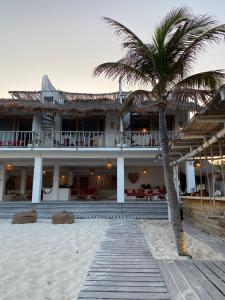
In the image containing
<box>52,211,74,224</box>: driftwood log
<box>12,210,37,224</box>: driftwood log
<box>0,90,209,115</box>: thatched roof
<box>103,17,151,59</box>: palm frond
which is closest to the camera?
<box>103,17,151,59</box>: palm frond

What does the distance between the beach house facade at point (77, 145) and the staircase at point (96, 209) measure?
75 centimetres

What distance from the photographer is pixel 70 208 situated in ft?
40.0

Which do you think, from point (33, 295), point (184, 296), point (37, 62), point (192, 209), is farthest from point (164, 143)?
point (37, 62)

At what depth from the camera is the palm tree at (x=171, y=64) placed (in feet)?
17.4

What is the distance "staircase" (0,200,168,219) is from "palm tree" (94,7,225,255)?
6.61 m

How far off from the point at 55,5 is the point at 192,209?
1023 centimetres

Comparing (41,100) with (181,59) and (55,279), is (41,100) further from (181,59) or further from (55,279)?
(55,279)

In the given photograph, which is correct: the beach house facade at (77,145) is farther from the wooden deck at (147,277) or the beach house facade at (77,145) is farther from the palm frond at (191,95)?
the wooden deck at (147,277)

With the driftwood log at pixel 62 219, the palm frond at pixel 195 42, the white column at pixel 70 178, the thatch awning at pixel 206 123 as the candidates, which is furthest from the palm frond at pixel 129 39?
the white column at pixel 70 178

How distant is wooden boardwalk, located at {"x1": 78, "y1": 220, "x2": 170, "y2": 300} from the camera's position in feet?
9.87

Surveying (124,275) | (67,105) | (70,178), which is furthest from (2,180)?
(124,275)

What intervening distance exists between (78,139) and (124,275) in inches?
440

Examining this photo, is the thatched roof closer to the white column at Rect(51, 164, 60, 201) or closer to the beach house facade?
the beach house facade

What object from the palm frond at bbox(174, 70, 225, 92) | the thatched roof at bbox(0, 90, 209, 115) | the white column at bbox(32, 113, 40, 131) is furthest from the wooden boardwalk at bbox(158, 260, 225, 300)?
the white column at bbox(32, 113, 40, 131)
